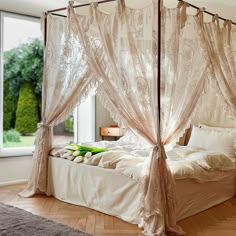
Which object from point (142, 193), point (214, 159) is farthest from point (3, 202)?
point (214, 159)

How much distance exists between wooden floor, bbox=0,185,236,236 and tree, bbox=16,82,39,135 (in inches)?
59.4

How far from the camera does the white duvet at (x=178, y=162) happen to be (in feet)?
11.6

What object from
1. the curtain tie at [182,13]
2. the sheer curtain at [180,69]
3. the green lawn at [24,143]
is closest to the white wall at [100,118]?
the green lawn at [24,143]

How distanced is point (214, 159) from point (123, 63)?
5.13 ft

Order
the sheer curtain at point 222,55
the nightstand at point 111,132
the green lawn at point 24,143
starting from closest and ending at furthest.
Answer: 1. the sheer curtain at point 222,55
2. the green lawn at point 24,143
3. the nightstand at point 111,132

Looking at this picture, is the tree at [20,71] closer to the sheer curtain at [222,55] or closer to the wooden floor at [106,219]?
the wooden floor at [106,219]

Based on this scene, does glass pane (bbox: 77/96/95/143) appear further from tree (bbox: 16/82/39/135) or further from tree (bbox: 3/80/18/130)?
tree (bbox: 3/80/18/130)

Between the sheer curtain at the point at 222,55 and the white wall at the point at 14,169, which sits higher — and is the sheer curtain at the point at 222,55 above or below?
above

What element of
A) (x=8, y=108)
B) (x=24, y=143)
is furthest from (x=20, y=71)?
(x=24, y=143)

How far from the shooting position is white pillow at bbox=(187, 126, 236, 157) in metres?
4.58

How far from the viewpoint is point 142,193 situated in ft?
10.8

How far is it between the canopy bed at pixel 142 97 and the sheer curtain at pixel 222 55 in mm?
11

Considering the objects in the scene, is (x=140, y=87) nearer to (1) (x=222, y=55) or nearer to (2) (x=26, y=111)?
(1) (x=222, y=55)

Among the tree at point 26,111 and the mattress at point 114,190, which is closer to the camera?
the mattress at point 114,190
